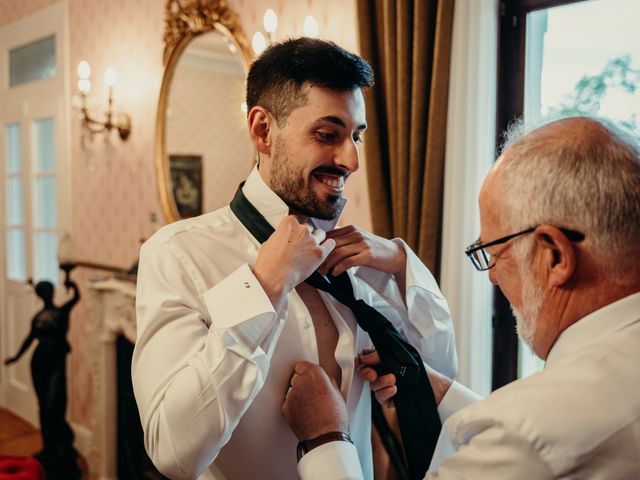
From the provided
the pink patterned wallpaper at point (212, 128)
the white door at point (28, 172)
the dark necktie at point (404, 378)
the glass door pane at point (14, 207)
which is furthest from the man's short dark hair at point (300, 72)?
the glass door pane at point (14, 207)

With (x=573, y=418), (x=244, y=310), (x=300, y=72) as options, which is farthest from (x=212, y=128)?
(x=573, y=418)

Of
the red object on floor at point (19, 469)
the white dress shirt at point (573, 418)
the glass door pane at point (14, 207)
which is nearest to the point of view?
the white dress shirt at point (573, 418)

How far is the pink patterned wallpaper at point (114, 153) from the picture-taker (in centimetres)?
328

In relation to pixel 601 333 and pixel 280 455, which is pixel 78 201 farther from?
pixel 601 333

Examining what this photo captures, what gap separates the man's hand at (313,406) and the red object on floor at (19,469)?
1.79m

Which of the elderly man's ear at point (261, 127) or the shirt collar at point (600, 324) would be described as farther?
the elderly man's ear at point (261, 127)

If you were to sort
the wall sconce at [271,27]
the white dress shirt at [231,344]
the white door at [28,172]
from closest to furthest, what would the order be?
1. the white dress shirt at [231,344]
2. the wall sconce at [271,27]
3. the white door at [28,172]

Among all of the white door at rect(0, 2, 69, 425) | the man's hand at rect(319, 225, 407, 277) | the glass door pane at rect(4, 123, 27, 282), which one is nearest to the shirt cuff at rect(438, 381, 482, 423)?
the man's hand at rect(319, 225, 407, 277)

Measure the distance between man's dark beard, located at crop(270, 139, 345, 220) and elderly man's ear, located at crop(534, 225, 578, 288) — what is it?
0.52 metres

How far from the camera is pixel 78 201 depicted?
A: 388cm

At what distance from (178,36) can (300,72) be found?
200 cm

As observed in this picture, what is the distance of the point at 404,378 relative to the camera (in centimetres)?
121

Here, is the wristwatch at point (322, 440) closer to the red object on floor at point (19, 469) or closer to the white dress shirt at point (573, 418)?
the white dress shirt at point (573, 418)

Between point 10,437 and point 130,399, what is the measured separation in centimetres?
153
